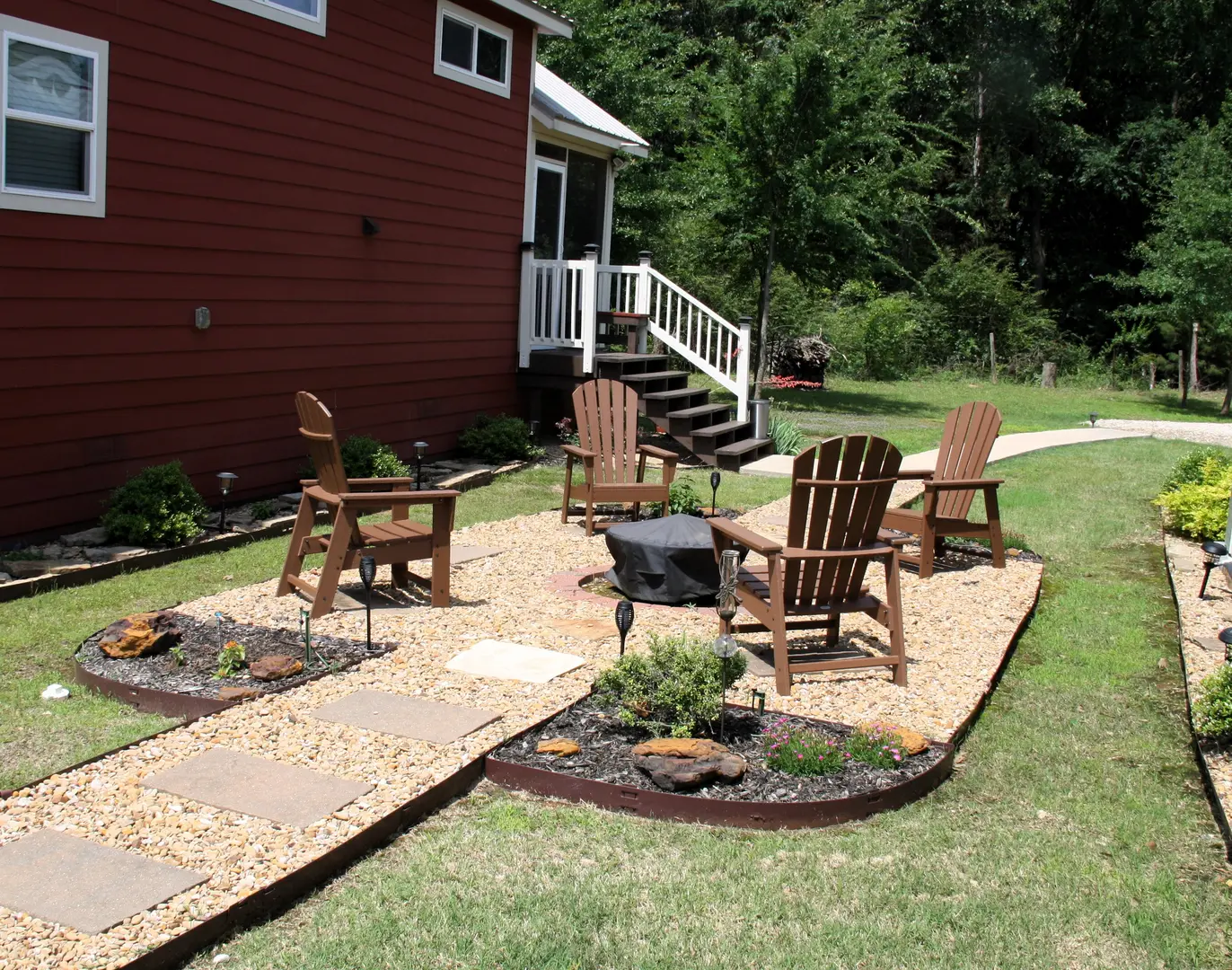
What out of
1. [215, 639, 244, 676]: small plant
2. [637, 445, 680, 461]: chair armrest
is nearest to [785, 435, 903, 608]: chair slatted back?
[215, 639, 244, 676]: small plant

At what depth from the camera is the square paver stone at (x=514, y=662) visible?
4891 millimetres

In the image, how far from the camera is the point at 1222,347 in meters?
22.8

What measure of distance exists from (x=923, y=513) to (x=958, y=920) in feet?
14.1

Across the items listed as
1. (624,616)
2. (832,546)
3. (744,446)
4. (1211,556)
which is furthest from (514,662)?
(744,446)

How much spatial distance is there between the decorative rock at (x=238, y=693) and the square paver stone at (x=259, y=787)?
0.51 m

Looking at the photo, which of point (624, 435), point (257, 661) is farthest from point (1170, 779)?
point (624, 435)

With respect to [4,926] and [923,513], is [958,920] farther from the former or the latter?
[923,513]

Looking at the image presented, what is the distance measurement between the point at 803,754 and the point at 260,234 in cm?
640

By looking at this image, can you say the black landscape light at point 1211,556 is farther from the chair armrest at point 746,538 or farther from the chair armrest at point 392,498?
the chair armrest at point 392,498

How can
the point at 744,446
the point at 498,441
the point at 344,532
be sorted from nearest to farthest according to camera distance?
the point at 344,532
the point at 498,441
the point at 744,446

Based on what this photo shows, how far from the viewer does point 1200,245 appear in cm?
1861

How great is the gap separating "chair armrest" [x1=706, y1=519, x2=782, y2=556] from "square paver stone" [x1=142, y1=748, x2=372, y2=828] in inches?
79.8

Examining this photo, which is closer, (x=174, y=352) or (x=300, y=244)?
(x=174, y=352)

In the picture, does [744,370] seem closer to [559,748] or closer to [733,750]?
[733,750]
